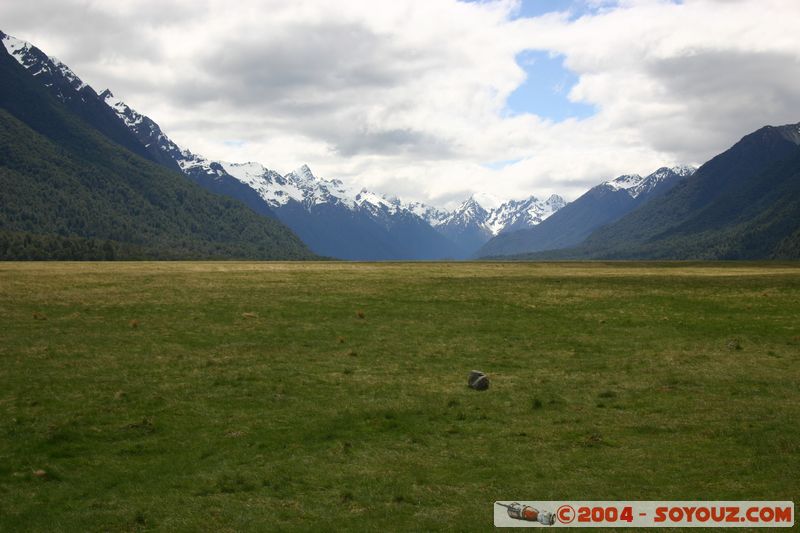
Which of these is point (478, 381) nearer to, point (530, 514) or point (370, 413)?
point (370, 413)

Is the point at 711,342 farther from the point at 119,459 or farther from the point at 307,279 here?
the point at 307,279

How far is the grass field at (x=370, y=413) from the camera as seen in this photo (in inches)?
701

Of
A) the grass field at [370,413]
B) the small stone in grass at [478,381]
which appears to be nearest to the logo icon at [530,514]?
the grass field at [370,413]

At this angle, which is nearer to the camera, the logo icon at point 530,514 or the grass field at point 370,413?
the logo icon at point 530,514

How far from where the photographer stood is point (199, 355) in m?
36.5

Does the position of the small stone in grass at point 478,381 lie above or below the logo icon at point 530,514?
above

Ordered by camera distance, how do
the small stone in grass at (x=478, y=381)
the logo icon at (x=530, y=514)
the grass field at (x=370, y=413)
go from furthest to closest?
the small stone in grass at (x=478, y=381) < the grass field at (x=370, y=413) < the logo icon at (x=530, y=514)

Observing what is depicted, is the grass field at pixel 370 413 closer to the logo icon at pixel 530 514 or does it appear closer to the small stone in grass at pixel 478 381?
the small stone in grass at pixel 478 381

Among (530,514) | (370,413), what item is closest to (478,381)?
(370,413)

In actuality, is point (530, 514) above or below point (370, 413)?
below

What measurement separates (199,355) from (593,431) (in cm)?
2325

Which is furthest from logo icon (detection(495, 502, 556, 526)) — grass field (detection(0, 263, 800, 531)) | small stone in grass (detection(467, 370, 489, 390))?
small stone in grass (detection(467, 370, 489, 390))

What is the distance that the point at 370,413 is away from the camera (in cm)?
2630

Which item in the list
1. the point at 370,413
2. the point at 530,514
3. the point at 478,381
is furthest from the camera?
the point at 478,381
